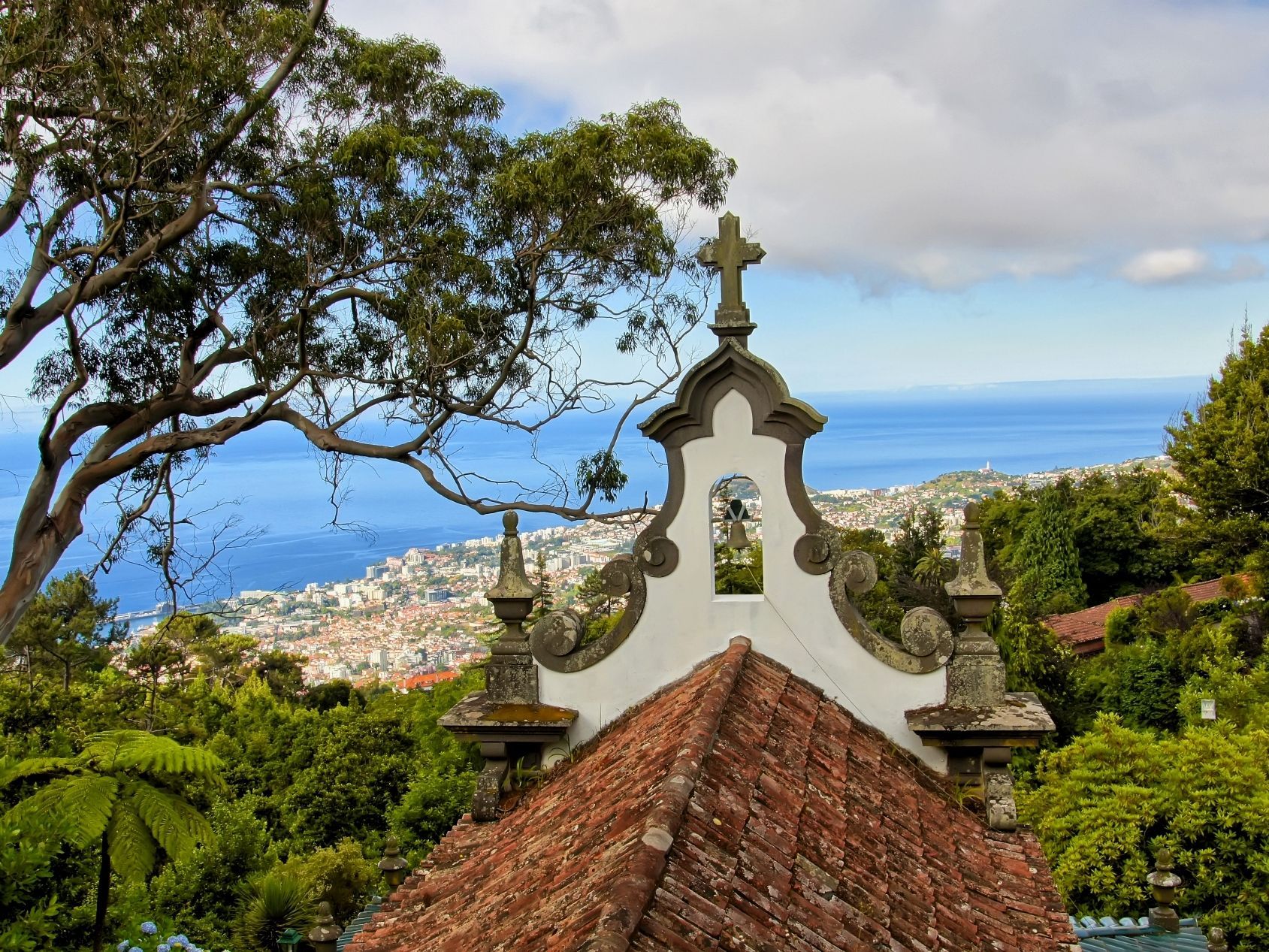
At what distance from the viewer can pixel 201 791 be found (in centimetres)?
1441

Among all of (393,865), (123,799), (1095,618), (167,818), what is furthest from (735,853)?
(1095,618)

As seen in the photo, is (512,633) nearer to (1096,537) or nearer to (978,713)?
(978,713)

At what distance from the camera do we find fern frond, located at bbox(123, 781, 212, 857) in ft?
24.0

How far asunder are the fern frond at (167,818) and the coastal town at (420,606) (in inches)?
950

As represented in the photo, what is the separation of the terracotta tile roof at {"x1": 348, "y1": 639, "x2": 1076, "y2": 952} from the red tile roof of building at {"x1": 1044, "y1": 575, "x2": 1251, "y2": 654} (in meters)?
33.4

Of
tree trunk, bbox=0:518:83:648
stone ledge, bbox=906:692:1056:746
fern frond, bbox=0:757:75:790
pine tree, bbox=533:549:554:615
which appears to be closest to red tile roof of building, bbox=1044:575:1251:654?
pine tree, bbox=533:549:554:615

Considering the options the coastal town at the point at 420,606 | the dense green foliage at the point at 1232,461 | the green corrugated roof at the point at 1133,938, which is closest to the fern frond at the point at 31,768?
the green corrugated roof at the point at 1133,938

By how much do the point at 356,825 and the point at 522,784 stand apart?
58.3 ft

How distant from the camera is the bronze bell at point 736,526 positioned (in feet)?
29.4

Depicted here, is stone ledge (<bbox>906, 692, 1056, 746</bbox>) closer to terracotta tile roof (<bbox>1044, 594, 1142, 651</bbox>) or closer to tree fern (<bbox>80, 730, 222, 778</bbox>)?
tree fern (<bbox>80, 730, 222, 778</bbox>)

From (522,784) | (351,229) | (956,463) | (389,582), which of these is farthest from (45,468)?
(956,463)

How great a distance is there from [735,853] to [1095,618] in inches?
1676

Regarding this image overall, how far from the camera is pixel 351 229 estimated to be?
16.2m

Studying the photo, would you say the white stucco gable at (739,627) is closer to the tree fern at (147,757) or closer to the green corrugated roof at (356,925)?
the tree fern at (147,757)
